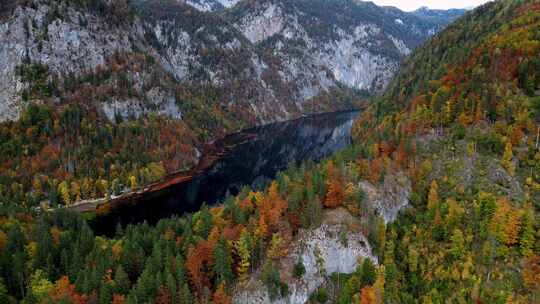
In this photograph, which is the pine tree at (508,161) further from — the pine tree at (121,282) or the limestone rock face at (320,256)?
the pine tree at (121,282)

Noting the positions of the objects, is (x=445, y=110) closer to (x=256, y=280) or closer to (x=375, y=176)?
(x=375, y=176)

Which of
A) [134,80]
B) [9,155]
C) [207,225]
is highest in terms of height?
[134,80]

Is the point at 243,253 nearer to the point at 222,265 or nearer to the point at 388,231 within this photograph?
the point at 222,265

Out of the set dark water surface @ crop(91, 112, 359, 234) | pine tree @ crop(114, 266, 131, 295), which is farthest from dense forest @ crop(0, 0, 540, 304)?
dark water surface @ crop(91, 112, 359, 234)

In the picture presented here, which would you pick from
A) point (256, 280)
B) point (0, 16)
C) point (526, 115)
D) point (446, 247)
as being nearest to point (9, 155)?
point (0, 16)

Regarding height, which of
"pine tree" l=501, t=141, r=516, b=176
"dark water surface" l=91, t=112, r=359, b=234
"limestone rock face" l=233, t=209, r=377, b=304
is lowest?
"dark water surface" l=91, t=112, r=359, b=234

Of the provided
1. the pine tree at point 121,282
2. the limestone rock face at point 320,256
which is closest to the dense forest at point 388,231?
the pine tree at point 121,282

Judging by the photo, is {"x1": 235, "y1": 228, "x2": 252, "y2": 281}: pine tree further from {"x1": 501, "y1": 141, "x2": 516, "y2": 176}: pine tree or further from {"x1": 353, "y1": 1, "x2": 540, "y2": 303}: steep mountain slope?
{"x1": 501, "y1": 141, "x2": 516, "y2": 176}: pine tree

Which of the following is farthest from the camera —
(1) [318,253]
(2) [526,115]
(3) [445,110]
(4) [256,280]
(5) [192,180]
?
(5) [192,180]
